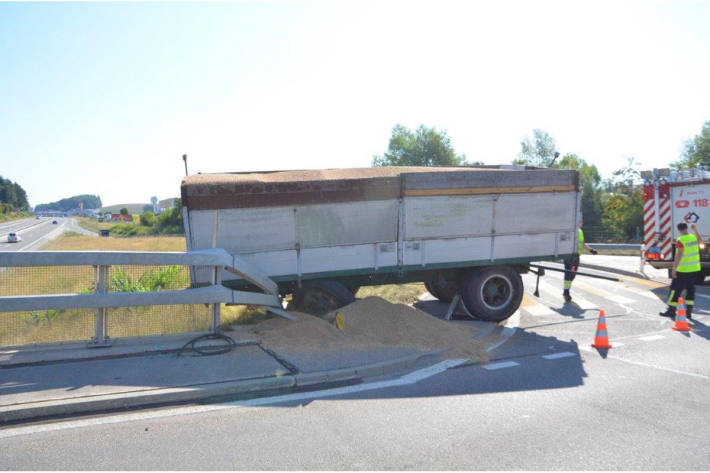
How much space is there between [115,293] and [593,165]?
60366 mm

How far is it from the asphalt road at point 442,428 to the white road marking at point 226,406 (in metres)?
0.02

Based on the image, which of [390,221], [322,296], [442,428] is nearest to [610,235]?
[390,221]

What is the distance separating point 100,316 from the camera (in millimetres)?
6555

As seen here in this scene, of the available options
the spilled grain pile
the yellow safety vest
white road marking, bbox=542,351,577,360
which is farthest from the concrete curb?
the yellow safety vest

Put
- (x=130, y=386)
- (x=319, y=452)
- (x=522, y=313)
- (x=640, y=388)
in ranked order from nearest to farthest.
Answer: (x=319, y=452) → (x=130, y=386) → (x=640, y=388) → (x=522, y=313)

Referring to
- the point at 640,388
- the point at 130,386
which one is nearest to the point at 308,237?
the point at 130,386

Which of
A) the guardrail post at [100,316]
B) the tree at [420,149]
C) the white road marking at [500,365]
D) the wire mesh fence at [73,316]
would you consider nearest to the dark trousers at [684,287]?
the white road marking at [500,365]

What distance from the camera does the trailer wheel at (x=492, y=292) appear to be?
30.2 feet

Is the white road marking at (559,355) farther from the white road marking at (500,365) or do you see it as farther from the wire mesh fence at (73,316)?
the wire mesh fence at (73,316)

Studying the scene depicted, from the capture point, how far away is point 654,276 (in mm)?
16172

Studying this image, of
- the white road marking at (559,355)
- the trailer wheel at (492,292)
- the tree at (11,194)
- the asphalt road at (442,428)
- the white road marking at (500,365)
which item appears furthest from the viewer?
the tree at (11,194)

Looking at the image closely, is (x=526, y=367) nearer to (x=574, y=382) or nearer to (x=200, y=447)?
(x=574, y=382)

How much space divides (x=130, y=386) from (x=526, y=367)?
14.9 ft

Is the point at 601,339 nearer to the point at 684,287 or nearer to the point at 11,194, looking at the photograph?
the point at 684,287
